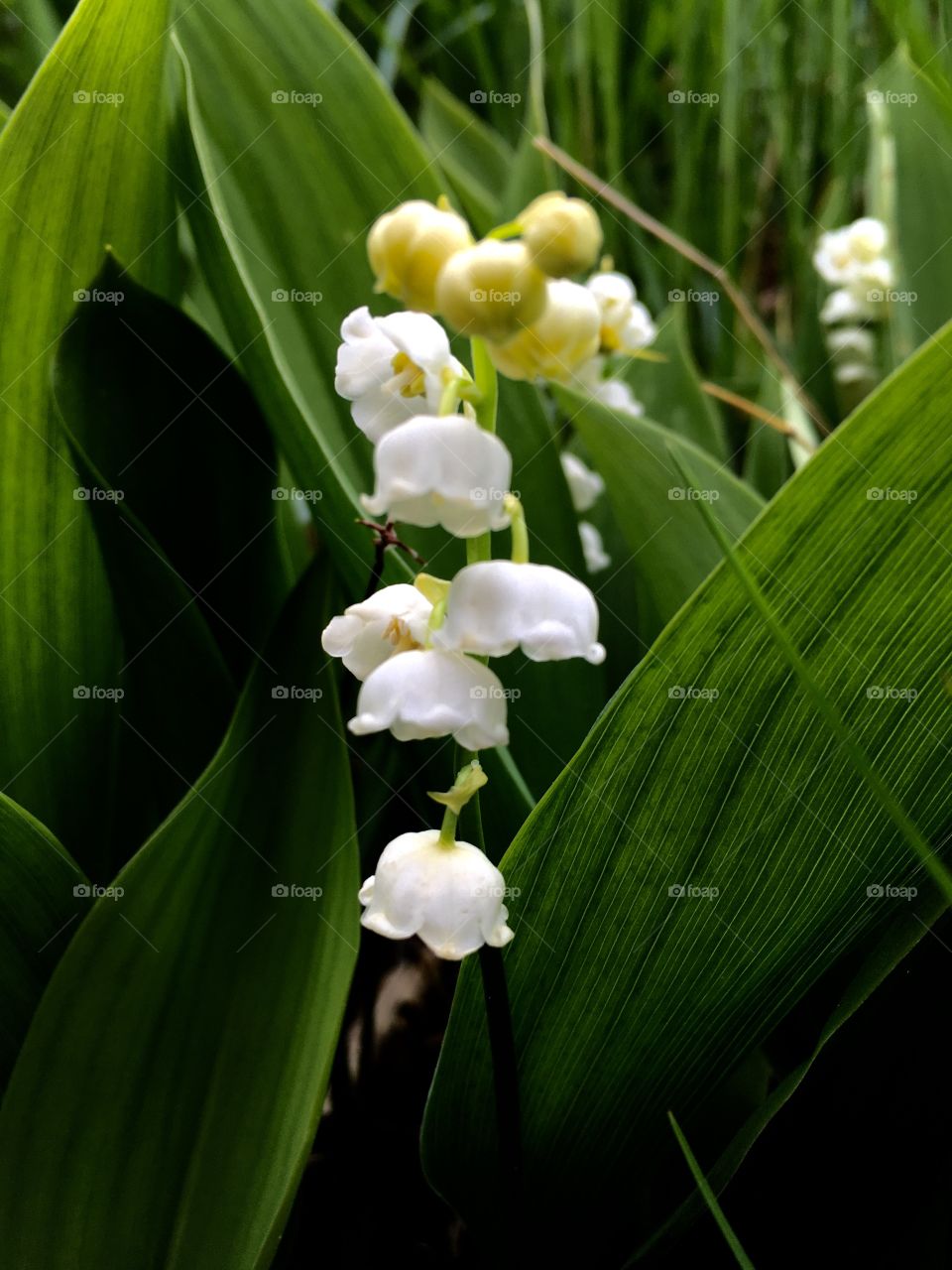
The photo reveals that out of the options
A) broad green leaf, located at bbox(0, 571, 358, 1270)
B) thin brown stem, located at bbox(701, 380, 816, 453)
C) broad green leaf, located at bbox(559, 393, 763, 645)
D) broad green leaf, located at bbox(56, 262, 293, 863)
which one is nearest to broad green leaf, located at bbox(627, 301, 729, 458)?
thin brown stem, located at bbox(701, 380, 816, 453)

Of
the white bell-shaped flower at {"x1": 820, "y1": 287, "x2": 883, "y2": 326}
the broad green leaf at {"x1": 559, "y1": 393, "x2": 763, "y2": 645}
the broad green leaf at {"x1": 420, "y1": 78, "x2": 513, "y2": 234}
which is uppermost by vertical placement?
the broad green leaf at {"x1": 420, "y1": 78, "x2": 513, "y2": 234}

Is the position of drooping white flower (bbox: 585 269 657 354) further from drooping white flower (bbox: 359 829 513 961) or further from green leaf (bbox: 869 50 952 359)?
drooping white flower (bbox: 359 829 513 961)

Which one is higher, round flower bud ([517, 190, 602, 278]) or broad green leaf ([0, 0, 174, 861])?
broad green leaf ([0, 0, 174, 861])

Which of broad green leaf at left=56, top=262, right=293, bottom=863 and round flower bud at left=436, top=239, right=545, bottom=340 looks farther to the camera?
broad green leaf at left=56, top=262, right=293, bottom=863

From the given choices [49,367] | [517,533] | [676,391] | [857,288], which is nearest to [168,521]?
[49,367]

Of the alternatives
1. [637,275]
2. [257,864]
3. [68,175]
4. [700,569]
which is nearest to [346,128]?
[68,175]

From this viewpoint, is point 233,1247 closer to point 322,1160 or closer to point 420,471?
point 322,1160

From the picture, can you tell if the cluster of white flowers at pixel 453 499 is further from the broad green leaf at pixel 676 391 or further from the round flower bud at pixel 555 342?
the broad green leaf at pixel 676 391
